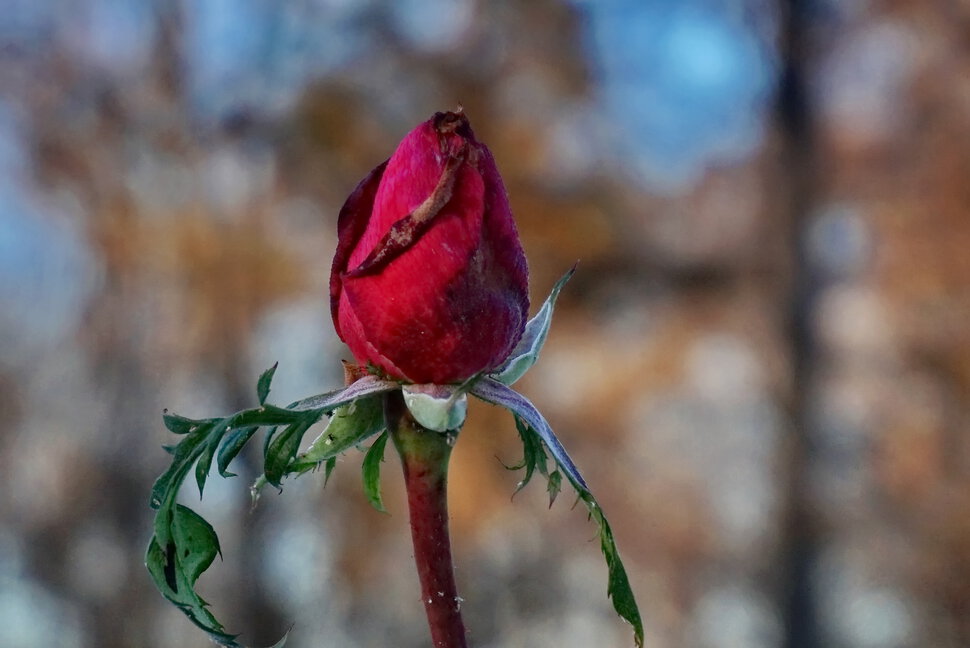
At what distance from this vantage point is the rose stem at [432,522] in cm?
32

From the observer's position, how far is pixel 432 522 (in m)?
0.33

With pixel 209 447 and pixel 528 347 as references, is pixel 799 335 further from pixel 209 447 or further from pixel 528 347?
pixel 209 447

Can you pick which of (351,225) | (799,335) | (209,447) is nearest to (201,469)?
(209,447)

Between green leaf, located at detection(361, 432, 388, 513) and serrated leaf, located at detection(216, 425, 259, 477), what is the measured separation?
67mm

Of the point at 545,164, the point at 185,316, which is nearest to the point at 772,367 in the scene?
the point at 545,164

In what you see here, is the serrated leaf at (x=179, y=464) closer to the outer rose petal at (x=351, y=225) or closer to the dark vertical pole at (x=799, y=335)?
the outer rose petal at (x=351, y=225)

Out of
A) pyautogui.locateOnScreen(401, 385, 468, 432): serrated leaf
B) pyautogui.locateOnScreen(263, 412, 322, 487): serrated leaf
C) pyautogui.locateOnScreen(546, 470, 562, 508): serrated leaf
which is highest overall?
pyautogui.locateOnScreen(401, 385, 468, 432): serrated leaf

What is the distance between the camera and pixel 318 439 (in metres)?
0.38

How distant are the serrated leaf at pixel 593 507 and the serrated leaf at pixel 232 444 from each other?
0.10 metres

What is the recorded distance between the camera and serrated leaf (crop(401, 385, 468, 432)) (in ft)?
1.16

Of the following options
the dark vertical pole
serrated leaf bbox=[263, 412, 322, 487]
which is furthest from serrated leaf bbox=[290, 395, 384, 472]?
the dark vertical pole

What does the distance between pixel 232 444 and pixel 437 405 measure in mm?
89

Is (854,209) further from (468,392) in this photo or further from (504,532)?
(468,392)

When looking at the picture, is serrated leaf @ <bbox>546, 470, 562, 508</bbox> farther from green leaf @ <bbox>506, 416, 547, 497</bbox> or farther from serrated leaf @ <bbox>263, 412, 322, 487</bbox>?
serrated leaf @ <bbox>263, 412, 322, 487</bbox>
